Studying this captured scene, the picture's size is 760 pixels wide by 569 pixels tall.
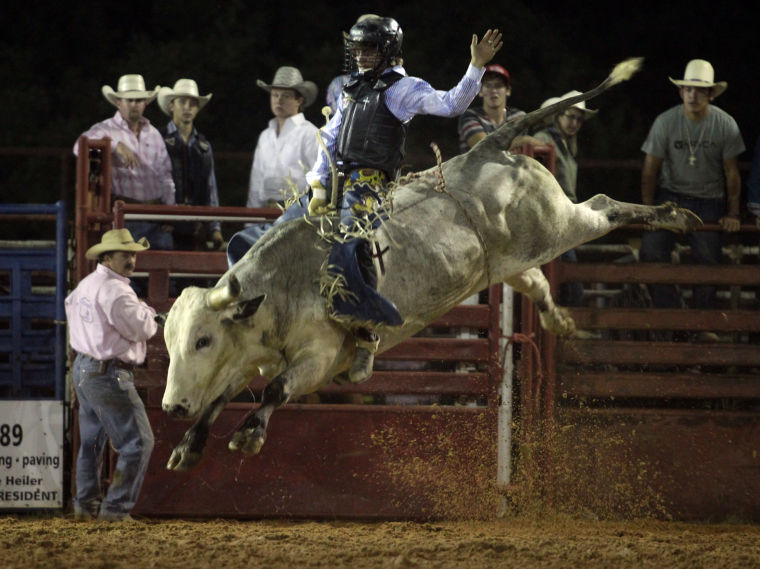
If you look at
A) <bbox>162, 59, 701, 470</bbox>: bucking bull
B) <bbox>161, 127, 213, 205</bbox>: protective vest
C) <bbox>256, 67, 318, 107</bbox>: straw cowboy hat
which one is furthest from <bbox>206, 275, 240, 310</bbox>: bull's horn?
<bbox>256, 67, 318, 107</bbox>: straw cowboy hat

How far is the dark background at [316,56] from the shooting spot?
1304 cm

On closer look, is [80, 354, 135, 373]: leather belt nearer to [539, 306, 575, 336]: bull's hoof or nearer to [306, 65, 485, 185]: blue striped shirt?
[306, 65, 485, 185]: blue striped shirt

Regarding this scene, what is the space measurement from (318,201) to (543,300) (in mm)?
1608

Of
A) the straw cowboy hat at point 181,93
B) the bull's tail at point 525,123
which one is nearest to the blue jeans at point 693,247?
the bull's tail at point 525,123

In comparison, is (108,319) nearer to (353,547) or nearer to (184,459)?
(184,459)

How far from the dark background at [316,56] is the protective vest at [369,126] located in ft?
22.2

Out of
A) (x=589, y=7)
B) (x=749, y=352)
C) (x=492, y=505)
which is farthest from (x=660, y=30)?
(x=492, y=505)

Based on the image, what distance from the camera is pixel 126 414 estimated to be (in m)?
7.06

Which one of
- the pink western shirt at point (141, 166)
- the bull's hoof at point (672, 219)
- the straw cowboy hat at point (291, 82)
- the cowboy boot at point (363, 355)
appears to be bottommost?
the cowboy boot at point (363, 355)

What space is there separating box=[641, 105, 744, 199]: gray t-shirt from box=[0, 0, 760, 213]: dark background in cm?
492

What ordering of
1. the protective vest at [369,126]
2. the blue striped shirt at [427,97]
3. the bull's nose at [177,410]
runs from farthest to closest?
the protective vest at [369,126]
the blue striped shirt at [427,97]
the bull's nose at [177,410]

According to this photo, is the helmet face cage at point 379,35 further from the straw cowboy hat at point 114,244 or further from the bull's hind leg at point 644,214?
the straw cowboy hat at point 114,244

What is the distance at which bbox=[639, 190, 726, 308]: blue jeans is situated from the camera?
7.80 meters

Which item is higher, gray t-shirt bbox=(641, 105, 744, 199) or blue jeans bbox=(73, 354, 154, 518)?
gray t-shirt bbox=(641, 105, 744, 199)
